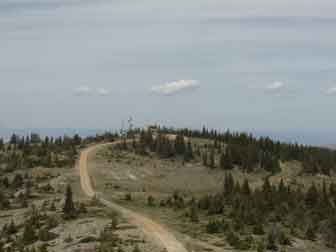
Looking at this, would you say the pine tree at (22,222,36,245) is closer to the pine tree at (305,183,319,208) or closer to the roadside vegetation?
the roadside vegetation

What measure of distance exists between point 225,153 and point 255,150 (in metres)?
8.56

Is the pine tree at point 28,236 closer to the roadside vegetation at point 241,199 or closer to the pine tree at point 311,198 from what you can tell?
the roadside vegetation at point 241,199

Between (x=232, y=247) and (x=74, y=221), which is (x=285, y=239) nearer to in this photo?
(x=232, y=247)

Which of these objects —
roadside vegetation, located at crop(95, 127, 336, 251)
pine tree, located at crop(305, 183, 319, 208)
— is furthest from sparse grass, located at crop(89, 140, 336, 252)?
pine tree, located at crop(305, 183, 319, 208)

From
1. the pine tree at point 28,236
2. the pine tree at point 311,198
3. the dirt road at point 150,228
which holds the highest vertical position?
the pine tree at point 311,198

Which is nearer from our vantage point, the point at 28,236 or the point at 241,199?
the point at 28,236

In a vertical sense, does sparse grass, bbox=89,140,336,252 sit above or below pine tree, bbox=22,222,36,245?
above

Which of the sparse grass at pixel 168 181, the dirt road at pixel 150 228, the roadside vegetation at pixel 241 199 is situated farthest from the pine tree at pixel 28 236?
the roadside vegetation at pixel 241 199

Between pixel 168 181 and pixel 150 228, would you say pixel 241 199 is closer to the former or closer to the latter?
pixel 150 228

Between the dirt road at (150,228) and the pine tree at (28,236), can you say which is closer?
the dirt road at (150,228)

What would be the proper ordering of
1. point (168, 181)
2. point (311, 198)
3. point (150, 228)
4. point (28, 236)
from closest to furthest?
point (28, 236), point (150, 228), point (311, 198), point (168, 181)

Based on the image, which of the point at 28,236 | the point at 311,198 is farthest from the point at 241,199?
the point at 28,236

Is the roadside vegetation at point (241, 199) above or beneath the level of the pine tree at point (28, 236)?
above

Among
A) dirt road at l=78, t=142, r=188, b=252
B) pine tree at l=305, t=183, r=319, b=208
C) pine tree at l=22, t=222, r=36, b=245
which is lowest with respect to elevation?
pine tree at l=22, t=222, r=36, b=245
